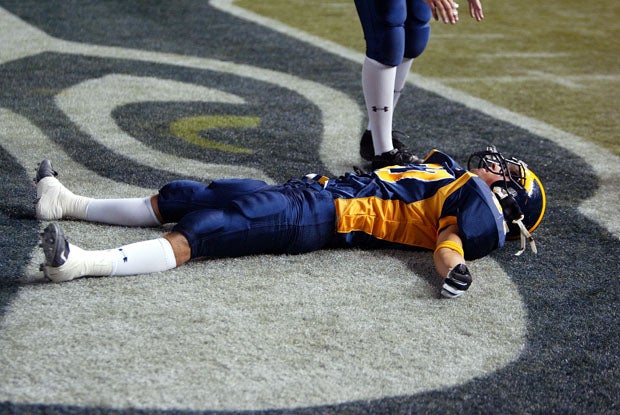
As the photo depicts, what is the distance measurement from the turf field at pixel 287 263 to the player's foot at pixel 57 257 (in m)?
0.03

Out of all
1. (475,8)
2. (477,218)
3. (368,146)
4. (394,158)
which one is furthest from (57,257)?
(475,8)

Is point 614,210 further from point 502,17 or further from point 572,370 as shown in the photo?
point 502,17

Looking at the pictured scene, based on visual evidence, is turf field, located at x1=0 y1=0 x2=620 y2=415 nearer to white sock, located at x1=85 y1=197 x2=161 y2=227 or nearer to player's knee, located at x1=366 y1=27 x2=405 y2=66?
white sock, located at x1=85 y1=197 x2=161 y2=227

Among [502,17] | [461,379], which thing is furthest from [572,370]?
[502,17]

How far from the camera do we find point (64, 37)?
5012mm

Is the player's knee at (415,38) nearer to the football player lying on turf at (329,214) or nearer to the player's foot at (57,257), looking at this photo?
the football player lying on turf at (329,214)

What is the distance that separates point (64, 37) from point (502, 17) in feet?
9.79

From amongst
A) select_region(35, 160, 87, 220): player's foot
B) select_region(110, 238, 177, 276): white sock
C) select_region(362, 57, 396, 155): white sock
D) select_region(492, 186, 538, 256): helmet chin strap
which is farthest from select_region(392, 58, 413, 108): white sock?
select_region(110, 238, 177, 276): white sock

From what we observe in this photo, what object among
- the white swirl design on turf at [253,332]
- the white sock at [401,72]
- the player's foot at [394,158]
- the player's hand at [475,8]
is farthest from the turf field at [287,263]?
the player's hand at [475,8]

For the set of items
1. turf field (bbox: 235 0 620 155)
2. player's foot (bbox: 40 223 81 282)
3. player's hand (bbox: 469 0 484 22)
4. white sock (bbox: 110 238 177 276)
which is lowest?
turf field (bbox: 235 0 620 155)

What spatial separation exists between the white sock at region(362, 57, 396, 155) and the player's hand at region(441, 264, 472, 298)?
109 cm

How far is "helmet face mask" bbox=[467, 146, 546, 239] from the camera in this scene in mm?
2473

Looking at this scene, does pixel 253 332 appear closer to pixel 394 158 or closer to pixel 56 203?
pixel 56 203

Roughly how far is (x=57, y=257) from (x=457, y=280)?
0.90 metres
